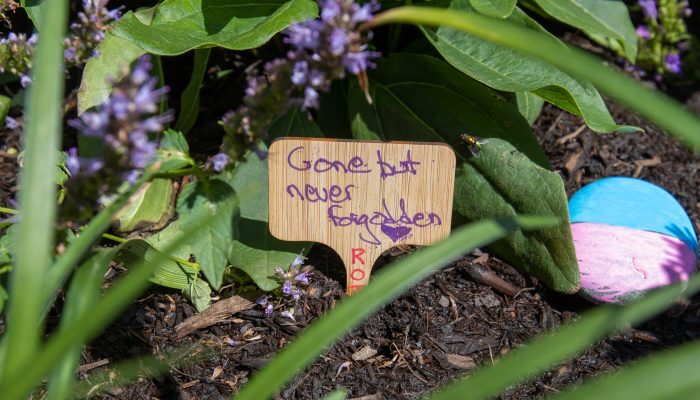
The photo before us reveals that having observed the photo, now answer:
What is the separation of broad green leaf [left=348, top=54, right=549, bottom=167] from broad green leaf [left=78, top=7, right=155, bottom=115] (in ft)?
1.73

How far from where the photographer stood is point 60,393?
2.97 ft

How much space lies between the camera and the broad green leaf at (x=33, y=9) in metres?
1.67

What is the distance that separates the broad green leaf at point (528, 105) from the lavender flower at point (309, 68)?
3.33 feet

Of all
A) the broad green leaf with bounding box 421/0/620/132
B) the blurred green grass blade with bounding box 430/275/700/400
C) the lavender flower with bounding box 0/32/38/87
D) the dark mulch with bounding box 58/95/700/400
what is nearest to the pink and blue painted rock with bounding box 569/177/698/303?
the dark mulch with bounding box 58/95/700/400

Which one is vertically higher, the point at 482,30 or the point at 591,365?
the point at 482,30

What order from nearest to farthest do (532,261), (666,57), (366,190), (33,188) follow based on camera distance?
(33,188)
(366,190)
(532,261)
(666,57)

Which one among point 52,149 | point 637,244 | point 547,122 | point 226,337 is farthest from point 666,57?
point 52,149

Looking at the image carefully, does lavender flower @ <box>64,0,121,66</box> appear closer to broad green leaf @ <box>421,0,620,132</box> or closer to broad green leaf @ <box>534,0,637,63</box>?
broad green leaf @ <box>421,0,620,132</box>

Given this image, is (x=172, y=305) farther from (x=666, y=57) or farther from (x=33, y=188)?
(x=666, y=57)

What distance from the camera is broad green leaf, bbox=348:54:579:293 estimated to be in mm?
1617

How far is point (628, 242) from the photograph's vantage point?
5.37ft

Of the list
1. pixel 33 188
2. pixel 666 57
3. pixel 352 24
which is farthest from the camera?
pixel 666 57

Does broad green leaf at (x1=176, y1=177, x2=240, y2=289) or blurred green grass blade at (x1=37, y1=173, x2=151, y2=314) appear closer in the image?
blurred green grass blade at (x1=37, y1=173, x2=151, y2=314)

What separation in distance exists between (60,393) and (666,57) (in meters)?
2.03
